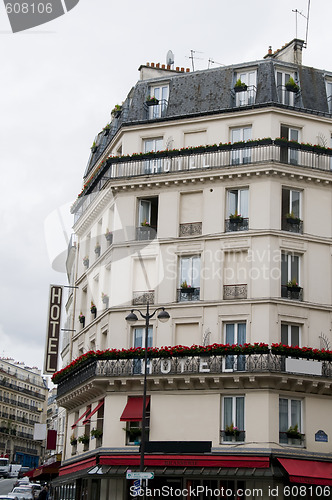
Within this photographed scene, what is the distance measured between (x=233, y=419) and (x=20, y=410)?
82.9 m

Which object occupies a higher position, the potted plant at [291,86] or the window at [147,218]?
the potted plant at [291,86]

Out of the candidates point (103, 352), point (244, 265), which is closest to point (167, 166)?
point (244, 265)

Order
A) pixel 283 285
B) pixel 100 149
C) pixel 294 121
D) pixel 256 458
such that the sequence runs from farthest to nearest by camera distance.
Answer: pixel 100 149 < pixel 294 121 < pixel 283 285 < pixel 256 458

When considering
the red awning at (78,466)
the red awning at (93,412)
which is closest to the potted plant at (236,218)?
the red awning at (93,412)

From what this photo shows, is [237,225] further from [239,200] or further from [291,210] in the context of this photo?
[291,210]

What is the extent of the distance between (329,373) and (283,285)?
3.66m

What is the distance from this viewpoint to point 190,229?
107ft

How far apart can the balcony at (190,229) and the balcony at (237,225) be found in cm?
114

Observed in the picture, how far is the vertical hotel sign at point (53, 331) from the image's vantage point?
→ 37.6 m

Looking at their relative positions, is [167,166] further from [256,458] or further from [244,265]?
[256,458]

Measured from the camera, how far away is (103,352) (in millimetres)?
31594

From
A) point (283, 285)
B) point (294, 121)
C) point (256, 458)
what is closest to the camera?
point (256, 458)

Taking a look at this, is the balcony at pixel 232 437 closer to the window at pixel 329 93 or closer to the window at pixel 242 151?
the window at pixel 242 151

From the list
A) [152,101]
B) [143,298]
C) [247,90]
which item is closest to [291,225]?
[247,90]
